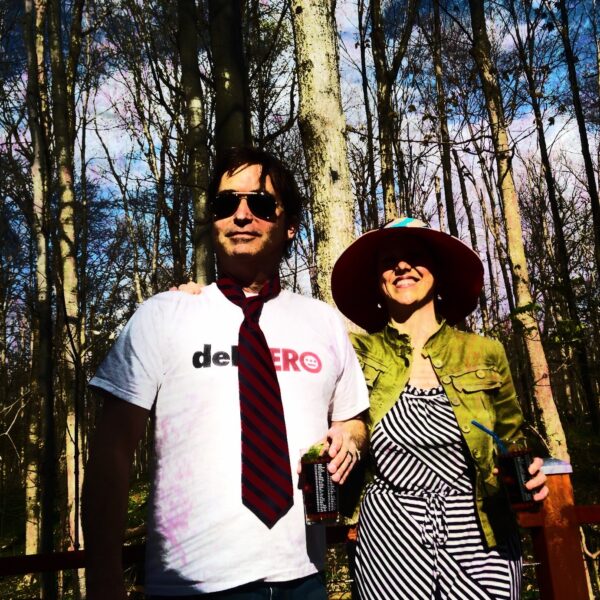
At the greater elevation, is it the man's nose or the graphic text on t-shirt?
the man's nose

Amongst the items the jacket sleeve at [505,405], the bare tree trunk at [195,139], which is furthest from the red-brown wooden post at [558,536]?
the bare tree trunk at [195,139]

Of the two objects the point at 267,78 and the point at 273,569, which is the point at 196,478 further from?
the point at 267,78

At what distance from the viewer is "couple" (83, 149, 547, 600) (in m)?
1.50

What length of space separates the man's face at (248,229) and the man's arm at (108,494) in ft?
2.06

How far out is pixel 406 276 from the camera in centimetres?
238

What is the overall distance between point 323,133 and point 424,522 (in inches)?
86.6

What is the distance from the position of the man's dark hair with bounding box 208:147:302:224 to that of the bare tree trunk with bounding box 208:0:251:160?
8.15 feet

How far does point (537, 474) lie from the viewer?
1837 millimetres

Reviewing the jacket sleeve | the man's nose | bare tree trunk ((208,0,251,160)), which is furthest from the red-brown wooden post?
bare tree trunk ((208,0,251,160))

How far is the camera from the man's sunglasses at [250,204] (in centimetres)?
194

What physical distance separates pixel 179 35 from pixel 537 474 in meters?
6.07

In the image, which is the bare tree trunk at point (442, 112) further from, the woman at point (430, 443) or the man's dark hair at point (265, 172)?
the man's dark hair at point (265, 172)

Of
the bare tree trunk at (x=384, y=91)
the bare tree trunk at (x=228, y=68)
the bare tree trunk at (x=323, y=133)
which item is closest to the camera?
the bare tree trunk at (x=323, y=133)

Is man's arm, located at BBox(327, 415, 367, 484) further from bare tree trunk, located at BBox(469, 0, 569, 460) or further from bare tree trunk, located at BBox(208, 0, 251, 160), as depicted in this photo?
bare tree trunk, located at BBox(469, 0, 569, 460)
